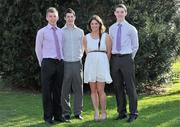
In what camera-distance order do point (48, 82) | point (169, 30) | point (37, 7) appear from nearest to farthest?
point (48, 82)
point (37, 7)
point (169, 30)

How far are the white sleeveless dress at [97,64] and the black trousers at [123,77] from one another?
0.48 ft

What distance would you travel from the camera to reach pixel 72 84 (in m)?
9.63

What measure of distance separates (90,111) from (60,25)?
325cm

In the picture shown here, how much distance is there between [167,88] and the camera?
15164 millimetres

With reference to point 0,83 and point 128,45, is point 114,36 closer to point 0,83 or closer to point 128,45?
point 128,45

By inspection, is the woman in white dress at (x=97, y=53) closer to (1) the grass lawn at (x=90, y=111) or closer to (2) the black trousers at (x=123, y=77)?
(2) the black trousers at (x=123, y=77)

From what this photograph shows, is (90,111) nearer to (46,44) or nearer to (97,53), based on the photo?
(97,53)

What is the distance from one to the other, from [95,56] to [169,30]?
5415mm

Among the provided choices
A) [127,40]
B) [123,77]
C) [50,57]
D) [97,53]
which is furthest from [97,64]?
[50,57]

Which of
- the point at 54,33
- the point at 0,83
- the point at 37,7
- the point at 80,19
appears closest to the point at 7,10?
the point at 37,7

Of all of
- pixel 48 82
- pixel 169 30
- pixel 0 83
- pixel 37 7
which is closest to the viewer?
pixel 48 82

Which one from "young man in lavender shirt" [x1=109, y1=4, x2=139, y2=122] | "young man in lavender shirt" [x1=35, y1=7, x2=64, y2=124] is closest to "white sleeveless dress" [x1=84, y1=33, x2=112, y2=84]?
"young man in lavender shirt" [x1=109, y1=4, x2=139, y2=122]

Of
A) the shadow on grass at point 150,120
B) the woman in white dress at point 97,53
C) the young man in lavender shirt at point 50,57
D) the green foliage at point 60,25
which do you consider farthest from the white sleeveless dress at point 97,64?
the green foliage at point 60,25

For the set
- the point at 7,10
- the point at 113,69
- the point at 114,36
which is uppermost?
the point at 7,10
